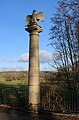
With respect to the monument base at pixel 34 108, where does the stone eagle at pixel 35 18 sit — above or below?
above

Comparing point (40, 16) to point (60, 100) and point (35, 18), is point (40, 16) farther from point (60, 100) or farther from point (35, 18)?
point (60, 100)

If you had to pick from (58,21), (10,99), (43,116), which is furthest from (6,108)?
(58,21)

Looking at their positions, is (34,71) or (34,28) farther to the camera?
(34,28)

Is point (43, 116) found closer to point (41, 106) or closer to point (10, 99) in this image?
point (41, 106)

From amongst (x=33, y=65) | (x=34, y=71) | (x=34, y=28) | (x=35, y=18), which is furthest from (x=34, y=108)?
(x=35, y=18)

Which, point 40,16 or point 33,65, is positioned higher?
point 40,16

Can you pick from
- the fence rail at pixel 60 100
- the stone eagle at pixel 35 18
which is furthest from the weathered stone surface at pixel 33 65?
the fence rail at pixel 60 100

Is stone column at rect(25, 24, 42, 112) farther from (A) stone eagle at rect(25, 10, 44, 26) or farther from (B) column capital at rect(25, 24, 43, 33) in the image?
(A) stone eagle at rect(25, 10, 44, 26)

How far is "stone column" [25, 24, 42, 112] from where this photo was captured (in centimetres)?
1203

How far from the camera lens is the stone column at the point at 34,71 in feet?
39.5

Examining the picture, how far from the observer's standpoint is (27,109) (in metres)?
12.3

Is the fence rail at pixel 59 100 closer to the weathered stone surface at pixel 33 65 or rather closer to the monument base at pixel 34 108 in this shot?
the monument base at pixel 34 108

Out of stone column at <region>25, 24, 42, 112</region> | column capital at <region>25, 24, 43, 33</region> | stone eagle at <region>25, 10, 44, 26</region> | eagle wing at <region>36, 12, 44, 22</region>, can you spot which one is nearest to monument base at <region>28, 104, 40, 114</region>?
stone column at <region>25, 24, 42, 112</region>

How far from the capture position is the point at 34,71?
12117 millimetres
